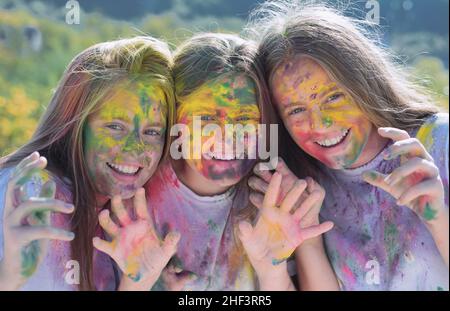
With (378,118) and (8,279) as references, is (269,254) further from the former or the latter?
(8,279)

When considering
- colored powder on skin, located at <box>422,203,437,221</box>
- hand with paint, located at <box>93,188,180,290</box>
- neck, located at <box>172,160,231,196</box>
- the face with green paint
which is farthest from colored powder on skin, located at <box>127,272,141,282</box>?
colored powder on skin, located at <box>422,203,437,221</box>

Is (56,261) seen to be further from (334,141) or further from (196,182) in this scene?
(334,141)

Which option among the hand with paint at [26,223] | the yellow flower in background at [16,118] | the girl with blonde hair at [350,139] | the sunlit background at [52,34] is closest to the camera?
the hand with paint at [26,223]

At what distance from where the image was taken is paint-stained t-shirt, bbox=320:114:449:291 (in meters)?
2.35

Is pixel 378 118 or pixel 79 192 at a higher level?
pixel 378 118

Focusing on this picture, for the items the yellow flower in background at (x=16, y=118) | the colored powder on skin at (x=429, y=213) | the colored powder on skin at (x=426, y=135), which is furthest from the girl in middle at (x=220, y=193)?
the yellow flower in background at (x=16, y=118)

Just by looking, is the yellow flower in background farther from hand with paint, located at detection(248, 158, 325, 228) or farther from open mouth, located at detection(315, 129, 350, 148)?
open mouth, located at detection(315, 129, 350, 148)

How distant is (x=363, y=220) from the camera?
8.05 ft

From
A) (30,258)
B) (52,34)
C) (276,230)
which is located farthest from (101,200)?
(52,34)

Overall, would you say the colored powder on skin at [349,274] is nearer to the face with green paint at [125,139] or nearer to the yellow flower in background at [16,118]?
the face with green paint at [125,139]

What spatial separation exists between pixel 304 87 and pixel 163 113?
558mm

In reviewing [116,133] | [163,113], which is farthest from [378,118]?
[116,133]

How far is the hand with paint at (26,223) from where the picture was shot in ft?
6.38

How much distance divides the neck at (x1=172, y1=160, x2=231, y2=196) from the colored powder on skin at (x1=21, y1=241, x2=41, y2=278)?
25.5 inches
